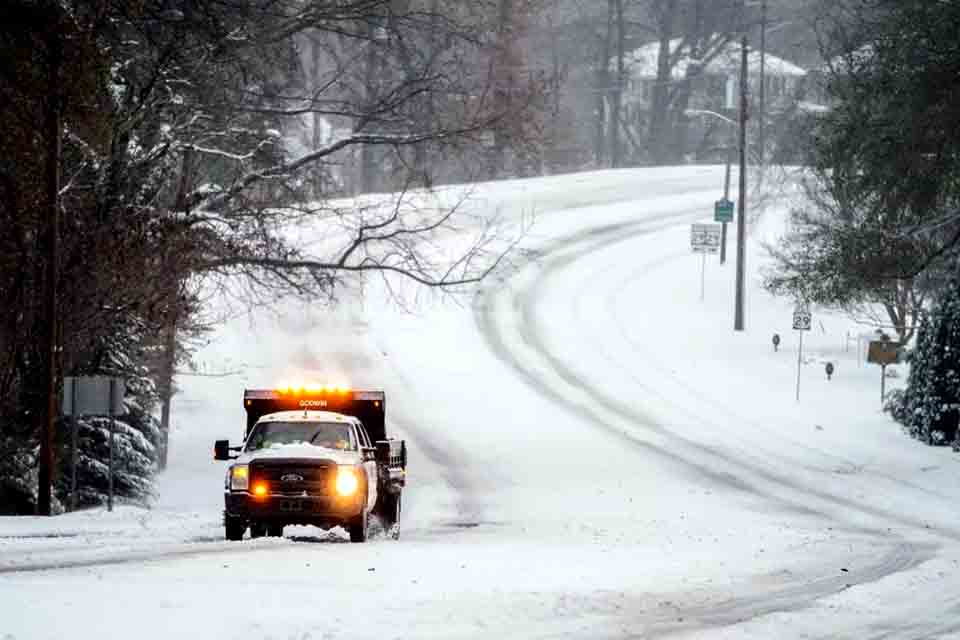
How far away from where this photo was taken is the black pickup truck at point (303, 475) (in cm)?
2183

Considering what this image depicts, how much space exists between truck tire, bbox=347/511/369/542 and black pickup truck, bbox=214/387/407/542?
0.01m

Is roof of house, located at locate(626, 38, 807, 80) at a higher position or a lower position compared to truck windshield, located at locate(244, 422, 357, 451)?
higher

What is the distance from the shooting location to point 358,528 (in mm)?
22250

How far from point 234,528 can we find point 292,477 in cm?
103

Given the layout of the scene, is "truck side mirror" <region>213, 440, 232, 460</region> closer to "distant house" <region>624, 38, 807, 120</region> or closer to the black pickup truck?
the black pickup truck

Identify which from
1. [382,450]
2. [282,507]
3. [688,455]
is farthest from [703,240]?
Result: [282,507]

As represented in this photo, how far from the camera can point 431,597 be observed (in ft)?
51.4

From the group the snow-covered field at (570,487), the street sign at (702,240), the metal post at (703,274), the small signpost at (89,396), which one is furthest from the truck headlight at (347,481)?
the metal post at (703,274)

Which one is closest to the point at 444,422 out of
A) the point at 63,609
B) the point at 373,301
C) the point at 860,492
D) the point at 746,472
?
the point at 746,472

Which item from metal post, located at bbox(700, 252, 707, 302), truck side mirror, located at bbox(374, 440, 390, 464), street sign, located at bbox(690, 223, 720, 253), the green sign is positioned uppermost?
the green sign

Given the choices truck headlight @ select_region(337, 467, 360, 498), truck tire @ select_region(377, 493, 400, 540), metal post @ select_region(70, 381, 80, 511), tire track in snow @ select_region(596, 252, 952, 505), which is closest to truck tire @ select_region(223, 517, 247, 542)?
truck headlight @ select_region(337, 467, 360, 498)

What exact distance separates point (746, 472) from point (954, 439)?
19.7 ft

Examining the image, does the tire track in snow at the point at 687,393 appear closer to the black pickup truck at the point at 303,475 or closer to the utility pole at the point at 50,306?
the black pickup truck at the point at 303,475

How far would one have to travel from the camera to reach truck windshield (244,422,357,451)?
75.2ft
